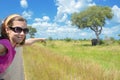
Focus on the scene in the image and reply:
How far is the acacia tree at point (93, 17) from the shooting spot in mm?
74688

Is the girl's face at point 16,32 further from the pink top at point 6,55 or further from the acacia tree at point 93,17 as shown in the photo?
the acacia tree at point 93,17

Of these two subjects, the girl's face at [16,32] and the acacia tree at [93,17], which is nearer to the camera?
the girl's face at [16,32]

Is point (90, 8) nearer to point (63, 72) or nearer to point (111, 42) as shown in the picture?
point (111, 42)

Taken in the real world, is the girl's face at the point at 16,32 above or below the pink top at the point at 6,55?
above

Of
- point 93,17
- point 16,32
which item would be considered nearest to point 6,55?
point 16,32

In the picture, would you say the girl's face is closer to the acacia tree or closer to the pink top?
the pink top

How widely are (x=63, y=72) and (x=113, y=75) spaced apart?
1711mm

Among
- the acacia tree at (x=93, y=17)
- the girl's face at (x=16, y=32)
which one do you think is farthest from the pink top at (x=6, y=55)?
the acacia tree at (x=93, y=17)

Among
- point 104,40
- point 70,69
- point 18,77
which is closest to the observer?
point 18,77

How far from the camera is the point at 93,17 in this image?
248ft

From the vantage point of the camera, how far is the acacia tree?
245ft

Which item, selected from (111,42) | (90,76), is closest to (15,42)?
(90,76)

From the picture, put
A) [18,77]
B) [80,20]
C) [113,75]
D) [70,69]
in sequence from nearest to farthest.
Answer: [113,75]
[18,77]
[70,69]
[80,20]

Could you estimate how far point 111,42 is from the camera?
6128 cm
